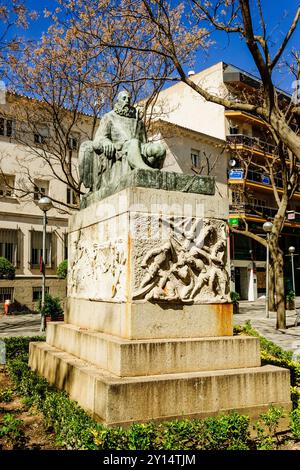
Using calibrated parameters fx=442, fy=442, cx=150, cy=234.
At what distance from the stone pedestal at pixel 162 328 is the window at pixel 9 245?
21.2 meters

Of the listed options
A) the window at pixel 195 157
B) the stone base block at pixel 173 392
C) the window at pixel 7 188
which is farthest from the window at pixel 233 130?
the stone base block at pixel 173 392

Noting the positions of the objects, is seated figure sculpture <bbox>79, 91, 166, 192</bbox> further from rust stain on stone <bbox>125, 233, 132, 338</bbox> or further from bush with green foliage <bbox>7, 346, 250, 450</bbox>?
bush with green foliage <bbox>7, 346, 250, 450</bbox>

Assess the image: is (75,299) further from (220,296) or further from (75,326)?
(220,296)

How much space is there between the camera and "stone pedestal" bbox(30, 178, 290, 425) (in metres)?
4.41

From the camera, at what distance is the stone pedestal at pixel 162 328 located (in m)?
4.41

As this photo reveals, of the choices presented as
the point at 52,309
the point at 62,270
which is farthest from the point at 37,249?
the point at 52,309

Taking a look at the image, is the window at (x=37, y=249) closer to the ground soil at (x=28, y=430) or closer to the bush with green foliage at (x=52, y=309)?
the bush with green foliage at (x=52, y=309)

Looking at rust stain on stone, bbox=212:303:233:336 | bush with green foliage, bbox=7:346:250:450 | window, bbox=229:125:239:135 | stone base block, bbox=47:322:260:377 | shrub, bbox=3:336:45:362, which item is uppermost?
window, bbox=229:125:239:135

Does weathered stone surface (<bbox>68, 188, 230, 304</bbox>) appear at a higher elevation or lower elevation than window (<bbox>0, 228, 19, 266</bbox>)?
lower

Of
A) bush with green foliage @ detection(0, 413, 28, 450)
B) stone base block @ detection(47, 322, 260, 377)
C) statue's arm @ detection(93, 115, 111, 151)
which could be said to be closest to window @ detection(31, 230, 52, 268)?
statue's arm @ detection(93, 115, 111, 151)

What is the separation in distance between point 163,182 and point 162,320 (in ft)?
5.45

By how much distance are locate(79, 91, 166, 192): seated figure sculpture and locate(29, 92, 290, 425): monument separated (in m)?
0.02

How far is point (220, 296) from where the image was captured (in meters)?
5.42
